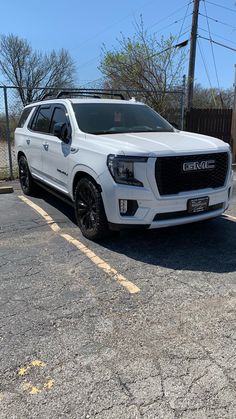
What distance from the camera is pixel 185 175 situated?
4.84 m

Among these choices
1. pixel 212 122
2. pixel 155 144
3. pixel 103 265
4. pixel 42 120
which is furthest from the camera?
pixel 212 122

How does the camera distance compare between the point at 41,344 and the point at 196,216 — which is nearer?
the point at 41,344

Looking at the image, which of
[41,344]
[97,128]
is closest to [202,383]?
[41,344]

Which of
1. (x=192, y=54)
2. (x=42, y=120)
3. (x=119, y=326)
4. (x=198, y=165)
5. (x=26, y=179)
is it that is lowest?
(x=119, y=326)

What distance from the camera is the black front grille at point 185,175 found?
468 cm

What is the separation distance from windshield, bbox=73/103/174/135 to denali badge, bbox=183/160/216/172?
4.21 feet

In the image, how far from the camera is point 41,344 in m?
Result: 3.15

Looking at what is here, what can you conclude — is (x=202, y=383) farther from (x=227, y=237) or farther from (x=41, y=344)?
(x=227, y=237)

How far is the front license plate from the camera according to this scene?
4855 millimetres

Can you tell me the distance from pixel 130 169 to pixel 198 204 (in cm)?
95

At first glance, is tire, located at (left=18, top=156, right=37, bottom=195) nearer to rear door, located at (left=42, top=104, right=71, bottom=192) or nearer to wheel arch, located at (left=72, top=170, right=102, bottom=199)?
rear door, located at (left=42, top=104, right=71, bottom=192)

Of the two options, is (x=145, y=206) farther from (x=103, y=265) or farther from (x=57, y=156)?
(x=57, y=156)

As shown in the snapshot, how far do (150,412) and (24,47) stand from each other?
5236cm

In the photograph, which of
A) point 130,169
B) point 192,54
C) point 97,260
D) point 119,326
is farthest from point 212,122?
point 119,326
